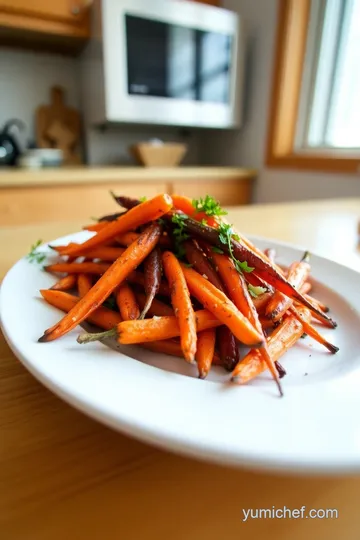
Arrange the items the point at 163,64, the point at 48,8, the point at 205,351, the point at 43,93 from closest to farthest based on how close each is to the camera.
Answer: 1. the point at 205,351
2. the point at 48,8
3. the point at 163,64
4. the point at 43,93

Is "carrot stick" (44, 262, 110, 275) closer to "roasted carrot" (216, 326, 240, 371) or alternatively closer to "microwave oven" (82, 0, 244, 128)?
"roasted carrot" (216, 326, 240, 371)

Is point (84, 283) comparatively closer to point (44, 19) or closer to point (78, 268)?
point (78, 268)

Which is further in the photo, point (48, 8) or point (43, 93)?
point (43, 93)

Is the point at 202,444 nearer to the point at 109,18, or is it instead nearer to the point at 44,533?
the point at 44,533

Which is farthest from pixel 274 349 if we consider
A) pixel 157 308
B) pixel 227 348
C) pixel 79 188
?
pixel 79 188

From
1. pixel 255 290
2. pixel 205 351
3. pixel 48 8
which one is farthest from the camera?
pixel 48 8

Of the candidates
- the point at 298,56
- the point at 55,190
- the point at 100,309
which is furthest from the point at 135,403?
the point at 298,56

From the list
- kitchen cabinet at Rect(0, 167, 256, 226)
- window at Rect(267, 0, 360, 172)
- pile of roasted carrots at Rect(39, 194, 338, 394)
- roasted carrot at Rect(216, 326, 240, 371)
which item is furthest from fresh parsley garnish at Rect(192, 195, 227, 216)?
window at Rect(267, 0, 360, 172)
